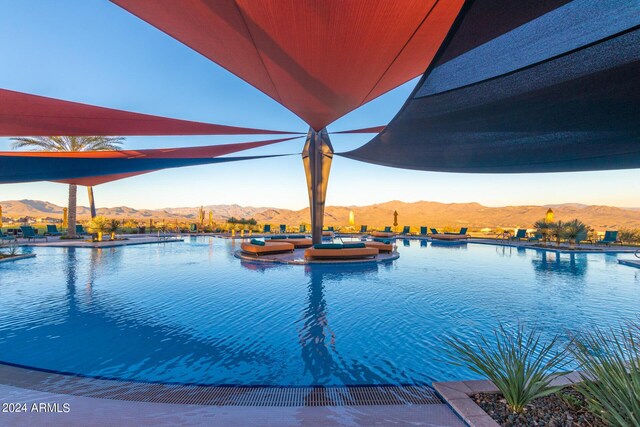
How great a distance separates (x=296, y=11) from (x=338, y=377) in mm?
4368

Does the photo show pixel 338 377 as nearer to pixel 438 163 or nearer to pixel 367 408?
pixel 367 408

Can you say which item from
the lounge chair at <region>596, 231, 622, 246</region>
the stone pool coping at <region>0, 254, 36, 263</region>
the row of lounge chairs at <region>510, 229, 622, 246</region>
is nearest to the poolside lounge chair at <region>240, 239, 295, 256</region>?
the stone pool coping at <region>0, 254, 36, 263</region>

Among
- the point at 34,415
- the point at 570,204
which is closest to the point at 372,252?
the point at 34,415

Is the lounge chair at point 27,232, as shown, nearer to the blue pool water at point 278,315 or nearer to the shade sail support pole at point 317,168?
the blue pool water at point 278,315

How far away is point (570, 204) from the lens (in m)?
63.6

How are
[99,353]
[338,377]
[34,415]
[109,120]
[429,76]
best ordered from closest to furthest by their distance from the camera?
[34,415], [338,377], [99,353], [429,76], [109,120]

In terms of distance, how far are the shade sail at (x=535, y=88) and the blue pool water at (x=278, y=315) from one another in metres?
3.03

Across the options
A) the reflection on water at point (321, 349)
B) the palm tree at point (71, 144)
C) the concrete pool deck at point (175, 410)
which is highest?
the palm tree at point (71, 144)

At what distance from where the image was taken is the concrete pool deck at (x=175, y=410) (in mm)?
2066

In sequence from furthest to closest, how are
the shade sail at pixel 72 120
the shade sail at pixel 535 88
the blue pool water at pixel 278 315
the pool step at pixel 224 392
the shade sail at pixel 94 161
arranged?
1. the shade sail at pixel 94 161
2. the shade sail at pixel 72 120
3. the blue pool water at pixel 278 315
4. the shade sail at pixel 535 88
5. the pool step at pixel 224 392

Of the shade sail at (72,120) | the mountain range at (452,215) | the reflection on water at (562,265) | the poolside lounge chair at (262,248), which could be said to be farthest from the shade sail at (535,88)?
the mountain range at (452,215)

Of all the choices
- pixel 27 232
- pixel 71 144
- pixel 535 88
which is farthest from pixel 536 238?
pixel 27 232

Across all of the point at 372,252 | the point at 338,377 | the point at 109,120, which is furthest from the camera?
the point at 372,252

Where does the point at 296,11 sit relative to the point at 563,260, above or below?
above
